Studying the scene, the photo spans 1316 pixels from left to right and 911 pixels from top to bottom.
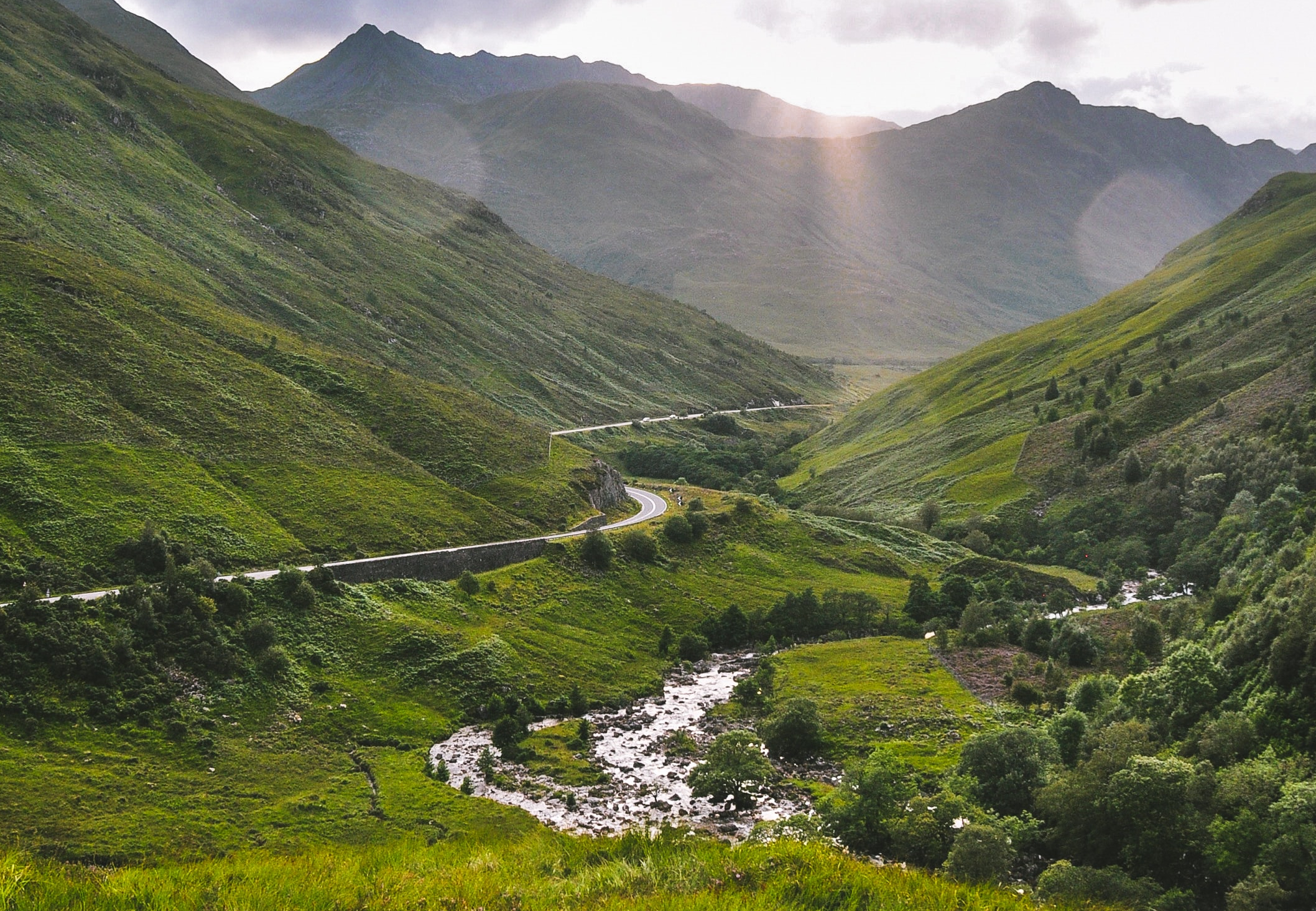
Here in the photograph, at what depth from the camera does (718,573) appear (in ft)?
465

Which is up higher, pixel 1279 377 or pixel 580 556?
pixel 1279 377

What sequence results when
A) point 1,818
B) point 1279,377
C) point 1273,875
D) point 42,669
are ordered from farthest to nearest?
point 1279,377
point 42,669
point 1,818
point 1273,875

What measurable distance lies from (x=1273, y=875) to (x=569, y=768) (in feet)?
181

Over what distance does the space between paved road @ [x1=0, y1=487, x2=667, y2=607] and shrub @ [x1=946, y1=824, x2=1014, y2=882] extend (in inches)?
2958

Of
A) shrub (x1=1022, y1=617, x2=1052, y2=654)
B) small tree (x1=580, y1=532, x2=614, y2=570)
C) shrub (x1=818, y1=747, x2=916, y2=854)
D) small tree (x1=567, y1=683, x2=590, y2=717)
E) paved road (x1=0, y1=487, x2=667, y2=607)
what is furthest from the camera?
small tree (x1=580, y1=532, x2=614, y2=570)

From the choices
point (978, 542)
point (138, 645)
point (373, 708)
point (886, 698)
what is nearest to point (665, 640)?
point (886, 698)

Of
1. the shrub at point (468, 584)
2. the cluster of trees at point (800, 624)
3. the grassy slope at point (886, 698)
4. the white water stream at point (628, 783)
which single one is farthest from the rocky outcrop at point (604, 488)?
the white water stream at point (628, 783)

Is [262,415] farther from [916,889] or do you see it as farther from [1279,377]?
[1279,377]

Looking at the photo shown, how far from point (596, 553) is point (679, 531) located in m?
21.3

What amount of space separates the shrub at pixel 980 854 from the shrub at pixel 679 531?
89.4 m

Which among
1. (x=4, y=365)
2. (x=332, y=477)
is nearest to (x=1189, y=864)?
(x=332, y=477)

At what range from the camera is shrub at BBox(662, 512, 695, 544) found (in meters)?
144

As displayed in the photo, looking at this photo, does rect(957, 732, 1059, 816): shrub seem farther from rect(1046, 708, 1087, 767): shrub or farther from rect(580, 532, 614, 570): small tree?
rect(580, 532, 614, 570): small tree

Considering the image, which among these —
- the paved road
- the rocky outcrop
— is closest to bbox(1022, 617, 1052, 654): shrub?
the paved road
